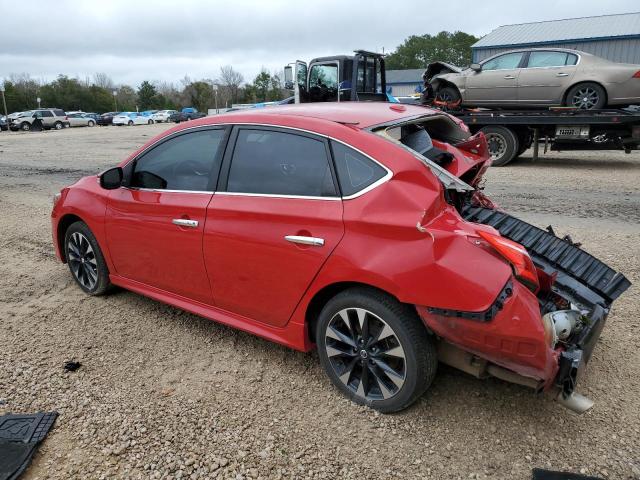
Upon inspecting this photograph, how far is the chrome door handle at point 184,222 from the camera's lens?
3.35m

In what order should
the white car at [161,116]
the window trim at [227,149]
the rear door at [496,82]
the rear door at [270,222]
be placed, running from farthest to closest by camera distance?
the white car at [161,116]
the rear door at [496,82]
the rear door at [270,222]
the window trim at [227,149]

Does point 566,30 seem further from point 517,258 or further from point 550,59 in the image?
point 517,258

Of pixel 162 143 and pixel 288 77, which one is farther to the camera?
pixel 288 77

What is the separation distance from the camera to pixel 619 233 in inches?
236

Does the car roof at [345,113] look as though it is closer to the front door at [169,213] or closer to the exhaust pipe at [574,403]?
the front door at [169,213]

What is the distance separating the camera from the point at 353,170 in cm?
282

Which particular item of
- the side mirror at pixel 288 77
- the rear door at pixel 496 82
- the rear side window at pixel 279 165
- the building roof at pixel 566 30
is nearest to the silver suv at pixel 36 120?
the building roof at pixel 566 30

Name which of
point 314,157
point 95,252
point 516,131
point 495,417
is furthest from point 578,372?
point 516,131

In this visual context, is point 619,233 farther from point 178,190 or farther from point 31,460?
point 31,460

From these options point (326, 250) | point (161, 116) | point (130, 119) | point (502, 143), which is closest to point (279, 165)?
point (326, 250)

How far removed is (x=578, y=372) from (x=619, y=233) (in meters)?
4.24

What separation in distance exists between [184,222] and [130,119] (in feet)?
168

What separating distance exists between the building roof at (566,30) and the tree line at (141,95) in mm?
40175

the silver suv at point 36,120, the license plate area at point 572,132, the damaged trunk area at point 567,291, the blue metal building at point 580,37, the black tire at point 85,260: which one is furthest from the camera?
the silver suv at point 36,120
